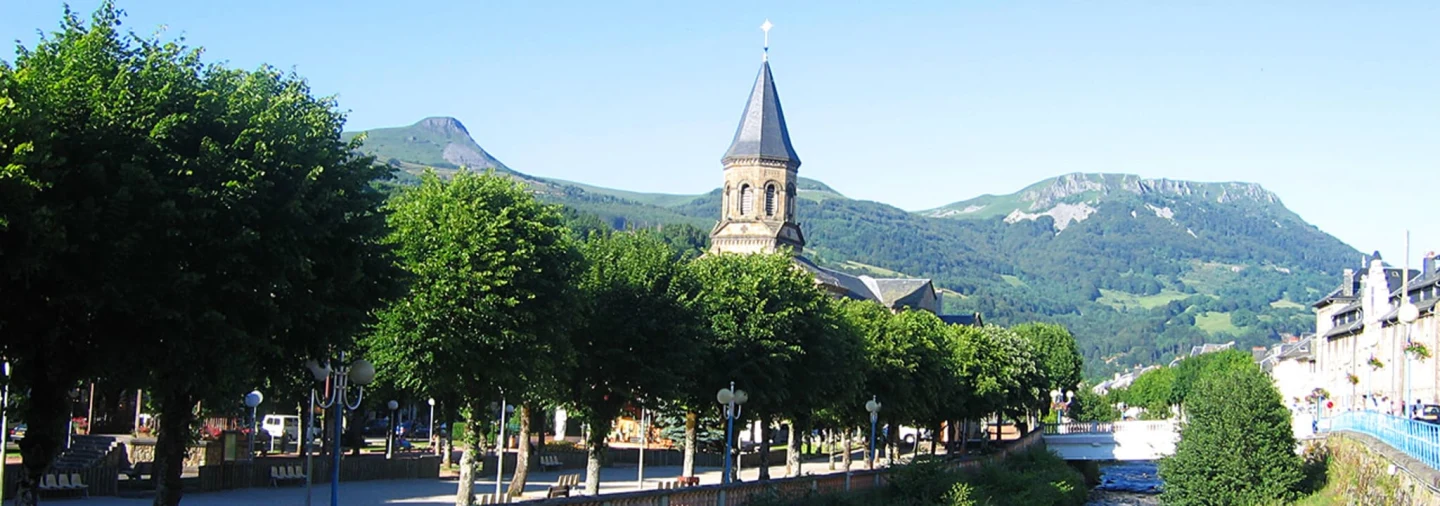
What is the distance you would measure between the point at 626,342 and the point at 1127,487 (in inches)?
2631

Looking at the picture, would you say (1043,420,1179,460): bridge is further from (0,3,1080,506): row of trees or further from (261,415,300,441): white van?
(0,3,1080,506): row of trees

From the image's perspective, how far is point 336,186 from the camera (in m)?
25.1

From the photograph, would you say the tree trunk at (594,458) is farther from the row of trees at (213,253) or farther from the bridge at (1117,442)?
the bridge at (1117,442)

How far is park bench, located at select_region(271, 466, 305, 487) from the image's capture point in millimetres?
46094

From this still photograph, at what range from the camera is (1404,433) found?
42062 millimetres

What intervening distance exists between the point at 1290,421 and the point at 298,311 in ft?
146

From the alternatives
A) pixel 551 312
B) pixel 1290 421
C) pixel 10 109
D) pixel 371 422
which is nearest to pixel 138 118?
pixel 10 109

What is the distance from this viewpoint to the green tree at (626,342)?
44406 millimetres

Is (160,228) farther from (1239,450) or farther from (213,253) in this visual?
(1239,450)

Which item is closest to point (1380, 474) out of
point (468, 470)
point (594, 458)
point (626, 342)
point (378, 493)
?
point (626, 342)

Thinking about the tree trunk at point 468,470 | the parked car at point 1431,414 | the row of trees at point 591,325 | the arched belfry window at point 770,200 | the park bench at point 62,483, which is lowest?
the park bench at point 62,483

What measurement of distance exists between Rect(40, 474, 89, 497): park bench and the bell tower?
88535 millimetres

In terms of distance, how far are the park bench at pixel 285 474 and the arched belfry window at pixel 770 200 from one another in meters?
81.1

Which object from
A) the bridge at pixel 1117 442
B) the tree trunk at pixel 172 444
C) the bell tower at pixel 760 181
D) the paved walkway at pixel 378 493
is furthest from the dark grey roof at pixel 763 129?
the tree trunk at pixel 172 444
